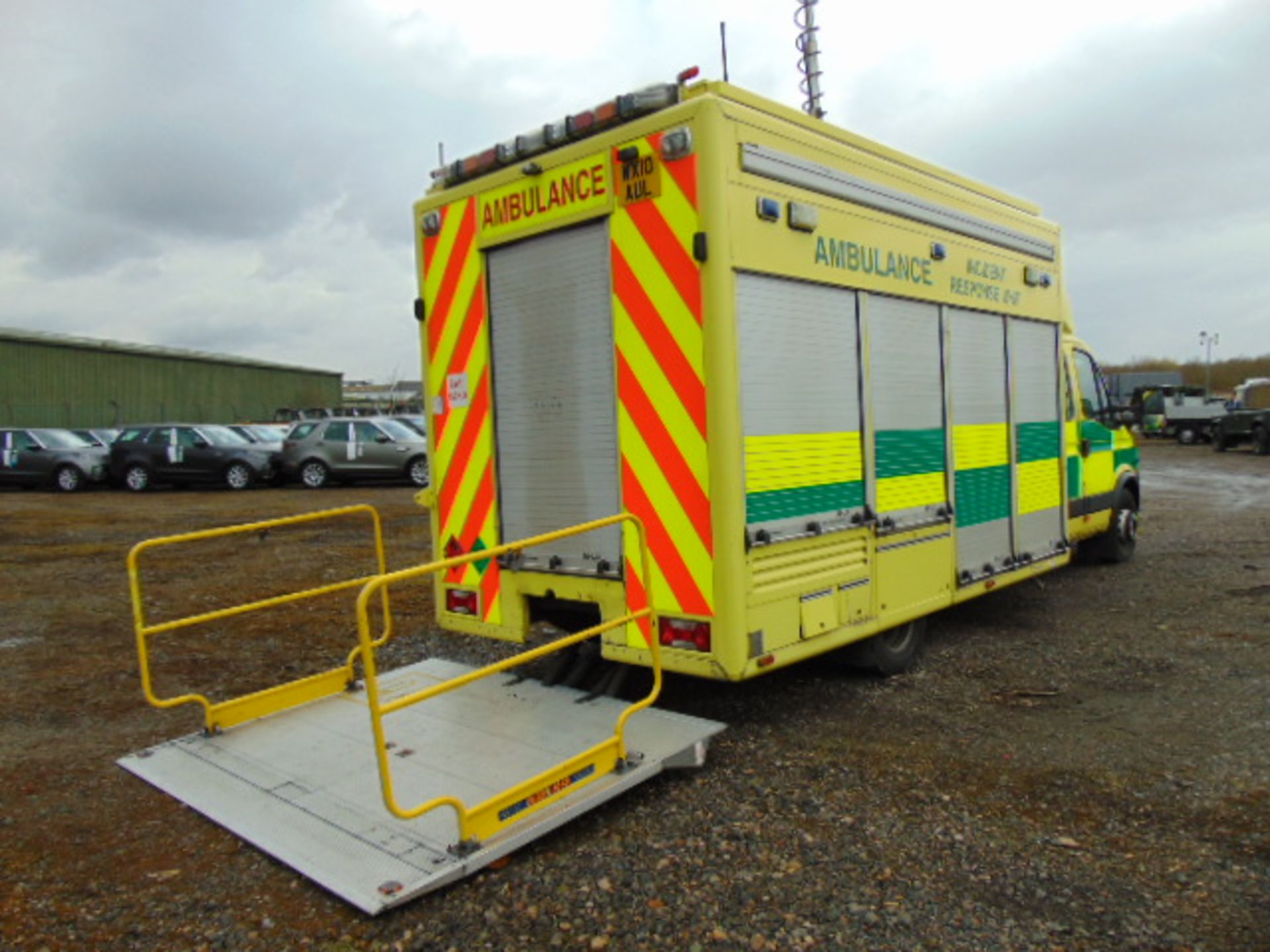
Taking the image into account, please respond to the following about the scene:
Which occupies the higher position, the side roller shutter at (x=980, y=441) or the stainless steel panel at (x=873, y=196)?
the stainless steel panel at (x=873, y=196)

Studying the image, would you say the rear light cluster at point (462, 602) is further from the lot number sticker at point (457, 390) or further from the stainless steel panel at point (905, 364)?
the stainless steel panel at point (905, 364)

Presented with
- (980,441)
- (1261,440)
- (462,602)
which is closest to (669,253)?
(462,602)

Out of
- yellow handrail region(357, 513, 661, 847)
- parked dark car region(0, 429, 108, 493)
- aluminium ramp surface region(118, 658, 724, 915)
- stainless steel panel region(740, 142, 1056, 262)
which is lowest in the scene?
aluminium ramp surface region(118, 658, 724, 915)

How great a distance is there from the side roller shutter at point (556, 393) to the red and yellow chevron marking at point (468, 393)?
94 millimetres

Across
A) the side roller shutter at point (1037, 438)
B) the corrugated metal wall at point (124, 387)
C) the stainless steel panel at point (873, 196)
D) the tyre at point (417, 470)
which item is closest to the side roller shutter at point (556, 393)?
the stainless steel panel at point (873, 196)

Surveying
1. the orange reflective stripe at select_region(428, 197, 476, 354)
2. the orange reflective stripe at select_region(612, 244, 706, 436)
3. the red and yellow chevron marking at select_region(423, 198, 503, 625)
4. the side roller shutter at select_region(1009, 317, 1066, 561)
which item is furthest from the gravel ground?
the orange reflective stripe at select_region(428, 197, 476, 354)

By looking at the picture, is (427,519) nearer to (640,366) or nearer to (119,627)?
(119,627)

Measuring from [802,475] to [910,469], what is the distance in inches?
41.9

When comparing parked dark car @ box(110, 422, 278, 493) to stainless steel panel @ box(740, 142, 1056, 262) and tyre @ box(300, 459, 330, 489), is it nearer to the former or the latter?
tyre @ box(300, 459, 330, 489)

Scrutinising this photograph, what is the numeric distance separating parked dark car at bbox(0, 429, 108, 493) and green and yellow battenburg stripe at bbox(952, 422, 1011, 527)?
19.5 m

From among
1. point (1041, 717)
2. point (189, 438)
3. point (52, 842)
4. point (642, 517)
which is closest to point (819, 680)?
point (1041, 717)

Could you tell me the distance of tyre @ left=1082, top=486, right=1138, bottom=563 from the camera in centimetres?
838

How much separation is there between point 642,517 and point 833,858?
1.66 meters

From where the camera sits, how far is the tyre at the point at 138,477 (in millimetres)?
19078
